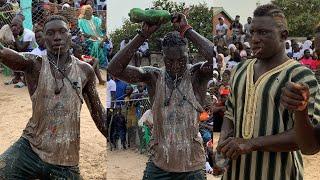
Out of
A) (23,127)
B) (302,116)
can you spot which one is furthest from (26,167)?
(23,127)

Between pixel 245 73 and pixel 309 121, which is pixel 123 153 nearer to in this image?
pixel 245 73

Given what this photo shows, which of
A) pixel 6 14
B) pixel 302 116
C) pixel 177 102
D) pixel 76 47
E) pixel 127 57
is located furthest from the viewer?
pixel 6 14

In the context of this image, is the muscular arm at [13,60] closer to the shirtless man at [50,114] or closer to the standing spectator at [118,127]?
the shirtless man at [50,114]

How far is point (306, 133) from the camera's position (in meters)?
2.19

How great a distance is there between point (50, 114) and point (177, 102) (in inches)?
36.0

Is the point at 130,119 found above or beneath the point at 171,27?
beneath

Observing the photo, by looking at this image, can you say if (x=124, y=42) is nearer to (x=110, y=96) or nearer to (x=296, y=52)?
(x=110, y=96)

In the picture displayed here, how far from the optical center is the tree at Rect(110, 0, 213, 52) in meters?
3.65

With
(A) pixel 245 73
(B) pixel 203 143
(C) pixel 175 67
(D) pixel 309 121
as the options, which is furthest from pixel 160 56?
(D) pixel 309 121

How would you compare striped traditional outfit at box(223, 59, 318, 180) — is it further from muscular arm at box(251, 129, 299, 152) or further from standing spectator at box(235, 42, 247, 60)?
standing spectator at box(235, 42, 247, 60)

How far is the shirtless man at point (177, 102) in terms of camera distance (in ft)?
11.6

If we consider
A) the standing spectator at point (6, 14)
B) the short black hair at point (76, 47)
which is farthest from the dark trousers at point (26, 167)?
the standing spectator at point (6, 14)

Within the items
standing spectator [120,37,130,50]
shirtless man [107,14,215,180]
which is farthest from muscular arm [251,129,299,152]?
standing spectator [120,37,130,50]

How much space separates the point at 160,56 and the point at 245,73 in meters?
1.23
